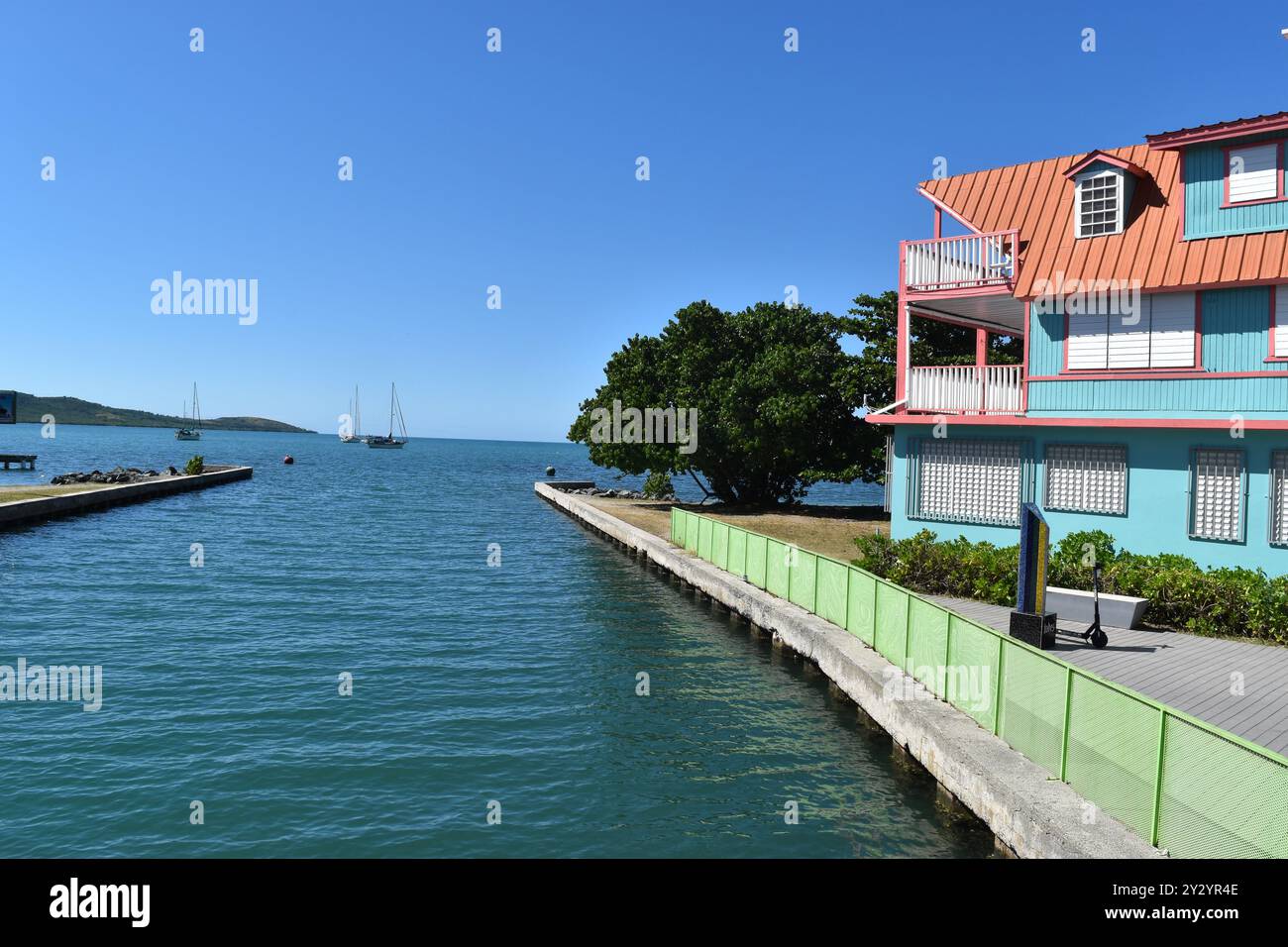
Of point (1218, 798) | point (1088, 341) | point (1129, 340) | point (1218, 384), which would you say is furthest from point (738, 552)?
point (1218, 798)

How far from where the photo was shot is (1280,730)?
1105 centimetres

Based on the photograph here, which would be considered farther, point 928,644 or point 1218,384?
point 1218,384

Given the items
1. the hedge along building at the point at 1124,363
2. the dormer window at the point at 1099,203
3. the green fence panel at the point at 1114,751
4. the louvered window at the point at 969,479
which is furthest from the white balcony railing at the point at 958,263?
the green fence panel at the point at 1114,751

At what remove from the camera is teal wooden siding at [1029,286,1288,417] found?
64.9ft

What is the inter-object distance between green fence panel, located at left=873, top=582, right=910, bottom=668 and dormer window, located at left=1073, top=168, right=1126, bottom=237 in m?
12.7

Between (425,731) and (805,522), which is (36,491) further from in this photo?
(425,731)

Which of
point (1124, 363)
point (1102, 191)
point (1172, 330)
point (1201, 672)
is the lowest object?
point (1201, 672)

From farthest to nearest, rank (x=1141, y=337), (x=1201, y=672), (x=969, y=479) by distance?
(x=969, y=479) < (x=1141, y=337) < (x=1201, y=672)

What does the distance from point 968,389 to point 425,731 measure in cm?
1651

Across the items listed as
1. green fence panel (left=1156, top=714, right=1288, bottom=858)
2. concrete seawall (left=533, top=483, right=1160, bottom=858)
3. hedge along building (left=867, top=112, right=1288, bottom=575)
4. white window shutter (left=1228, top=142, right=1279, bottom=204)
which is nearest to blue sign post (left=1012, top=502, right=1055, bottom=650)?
concrete seawall (left=533, top=483, right=1160, bottom=858)

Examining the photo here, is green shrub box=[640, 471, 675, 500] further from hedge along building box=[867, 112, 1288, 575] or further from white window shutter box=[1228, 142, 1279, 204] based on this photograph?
white window shutter box=[1228, 142, 1279, 204]

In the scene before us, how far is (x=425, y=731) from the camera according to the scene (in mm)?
15258
